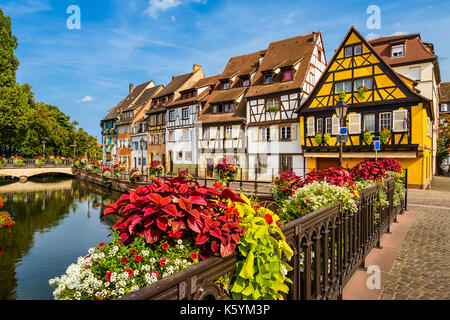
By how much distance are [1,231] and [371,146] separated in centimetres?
2388

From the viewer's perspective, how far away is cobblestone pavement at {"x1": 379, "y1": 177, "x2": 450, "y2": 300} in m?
4.48

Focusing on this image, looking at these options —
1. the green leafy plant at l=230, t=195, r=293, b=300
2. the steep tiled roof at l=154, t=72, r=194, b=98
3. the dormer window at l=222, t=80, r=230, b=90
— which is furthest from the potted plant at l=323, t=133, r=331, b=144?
the steep tiled roof at l=154, t=72, r=194, b=98

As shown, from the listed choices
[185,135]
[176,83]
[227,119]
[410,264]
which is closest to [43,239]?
[410,264]

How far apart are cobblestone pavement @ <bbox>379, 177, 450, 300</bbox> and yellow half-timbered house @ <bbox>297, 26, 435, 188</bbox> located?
1038 centimetres

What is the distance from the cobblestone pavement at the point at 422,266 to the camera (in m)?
4.48

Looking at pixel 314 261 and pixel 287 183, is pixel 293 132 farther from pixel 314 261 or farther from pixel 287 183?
pixel 314 261

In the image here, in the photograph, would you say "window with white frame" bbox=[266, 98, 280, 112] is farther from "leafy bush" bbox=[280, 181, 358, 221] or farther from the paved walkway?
"leafy bush" bbox=[280, 181, 358, 221]

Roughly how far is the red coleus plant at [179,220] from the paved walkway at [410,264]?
3.06 metres

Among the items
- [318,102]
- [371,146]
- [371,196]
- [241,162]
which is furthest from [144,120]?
[371,196]

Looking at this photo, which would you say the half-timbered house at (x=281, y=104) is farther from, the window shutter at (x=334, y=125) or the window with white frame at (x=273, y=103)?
the window shutter at (x=334, y=125)

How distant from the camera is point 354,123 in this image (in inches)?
859

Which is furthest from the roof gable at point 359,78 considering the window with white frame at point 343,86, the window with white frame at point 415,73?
the window with white frame at point 415,73

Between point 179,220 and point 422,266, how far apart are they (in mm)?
5594
